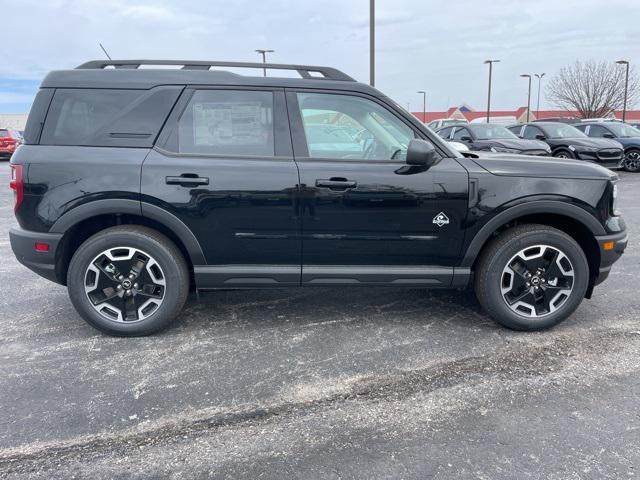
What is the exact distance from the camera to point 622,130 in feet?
52.4

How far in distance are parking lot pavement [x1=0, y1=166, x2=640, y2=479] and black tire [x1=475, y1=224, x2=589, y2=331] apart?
5.6 inches

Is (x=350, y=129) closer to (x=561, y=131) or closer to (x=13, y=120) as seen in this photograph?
(x=561, y=131)

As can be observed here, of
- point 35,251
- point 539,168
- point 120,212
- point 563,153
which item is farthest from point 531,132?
point 35,251

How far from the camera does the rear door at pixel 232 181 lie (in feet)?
11.7

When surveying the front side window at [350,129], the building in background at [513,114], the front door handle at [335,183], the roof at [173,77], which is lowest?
the front door handle at [335,183]

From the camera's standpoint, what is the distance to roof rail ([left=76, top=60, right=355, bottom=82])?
3785 mm

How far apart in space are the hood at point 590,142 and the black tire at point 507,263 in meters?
12.0

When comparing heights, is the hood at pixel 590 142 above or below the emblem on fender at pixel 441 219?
above

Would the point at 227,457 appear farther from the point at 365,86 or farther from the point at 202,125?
the point at 365,86

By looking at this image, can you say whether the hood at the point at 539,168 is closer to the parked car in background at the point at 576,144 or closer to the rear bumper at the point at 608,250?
the rear bumper at the point at 608,250

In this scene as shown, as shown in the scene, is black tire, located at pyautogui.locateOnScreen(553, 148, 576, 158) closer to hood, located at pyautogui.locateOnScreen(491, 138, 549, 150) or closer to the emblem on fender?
hood, located at pyautogui.locateOnScreen(491, 138, 549, 150)

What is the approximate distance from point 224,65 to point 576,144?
13.1 m

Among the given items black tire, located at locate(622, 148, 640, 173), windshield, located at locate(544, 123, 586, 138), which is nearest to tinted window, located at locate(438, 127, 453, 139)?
windshield, located at locate(544, 123, 586, 138)

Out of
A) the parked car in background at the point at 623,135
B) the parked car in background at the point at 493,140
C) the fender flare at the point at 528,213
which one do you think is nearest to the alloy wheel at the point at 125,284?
the fender flare at the point at 528,213
